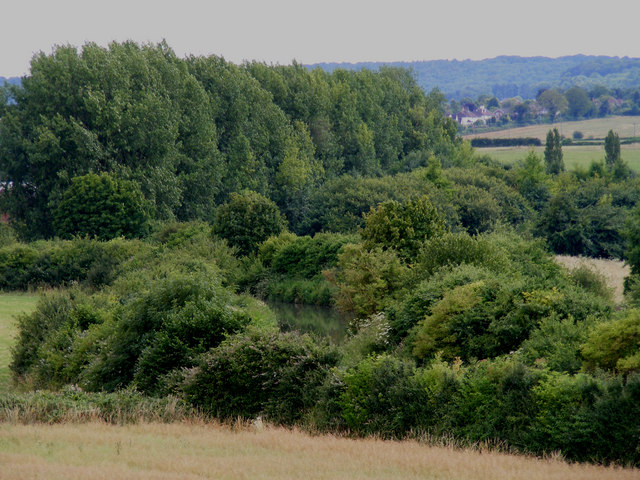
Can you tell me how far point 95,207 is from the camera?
64.9 metres

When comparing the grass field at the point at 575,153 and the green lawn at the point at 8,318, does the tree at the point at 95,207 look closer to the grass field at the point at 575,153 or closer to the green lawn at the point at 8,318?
the green lawn at the point at 8,318

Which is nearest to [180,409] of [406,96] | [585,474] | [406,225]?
[585,474]

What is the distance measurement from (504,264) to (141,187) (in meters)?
42.5

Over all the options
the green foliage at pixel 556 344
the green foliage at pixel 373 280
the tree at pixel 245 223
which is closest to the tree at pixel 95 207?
the tree at pixel 245 223

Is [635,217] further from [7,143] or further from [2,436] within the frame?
[7,143]

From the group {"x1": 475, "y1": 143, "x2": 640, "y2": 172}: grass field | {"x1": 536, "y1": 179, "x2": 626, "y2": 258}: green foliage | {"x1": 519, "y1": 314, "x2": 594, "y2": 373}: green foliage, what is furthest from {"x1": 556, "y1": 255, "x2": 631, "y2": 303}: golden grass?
{"x1": 475, "y1": 143, "x2": 640, "y2": 172}: grass field

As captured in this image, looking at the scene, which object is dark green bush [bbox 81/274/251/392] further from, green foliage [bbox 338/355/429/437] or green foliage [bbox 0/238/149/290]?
green foliage [bbox 0/238/149/290]

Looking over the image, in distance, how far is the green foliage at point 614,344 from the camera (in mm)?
19578

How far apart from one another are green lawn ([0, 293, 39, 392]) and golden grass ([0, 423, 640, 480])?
15.4 metres

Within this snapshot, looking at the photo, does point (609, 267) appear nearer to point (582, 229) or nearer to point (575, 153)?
point (582, 229)

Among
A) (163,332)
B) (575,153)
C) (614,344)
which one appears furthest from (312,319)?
(575,153)

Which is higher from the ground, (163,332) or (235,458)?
(235,458)

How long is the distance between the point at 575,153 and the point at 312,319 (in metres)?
115

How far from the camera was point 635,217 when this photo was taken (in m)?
51.6
